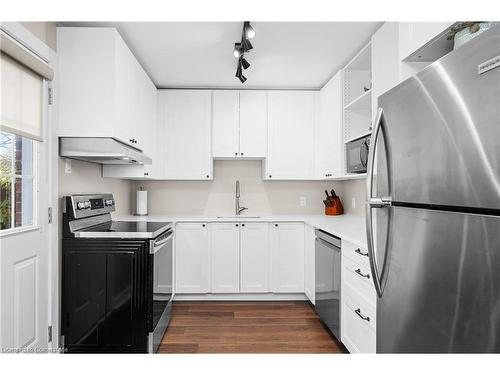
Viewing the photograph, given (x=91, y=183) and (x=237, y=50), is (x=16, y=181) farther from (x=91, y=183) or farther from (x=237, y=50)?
(x=237, y=50)

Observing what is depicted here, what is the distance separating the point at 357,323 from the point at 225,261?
64.6 inches

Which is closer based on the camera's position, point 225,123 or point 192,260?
point 192,260

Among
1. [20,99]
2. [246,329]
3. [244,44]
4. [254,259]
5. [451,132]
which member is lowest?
[246,329]

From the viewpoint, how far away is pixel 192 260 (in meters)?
3.38

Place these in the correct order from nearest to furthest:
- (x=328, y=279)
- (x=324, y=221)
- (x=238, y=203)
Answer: (x=328, y=279), (x=324, y=221), (x=238, y=203)

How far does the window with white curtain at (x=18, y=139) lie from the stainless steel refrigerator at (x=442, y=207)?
1.76 meters

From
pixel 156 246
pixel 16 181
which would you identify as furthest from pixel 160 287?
pixel 16 181

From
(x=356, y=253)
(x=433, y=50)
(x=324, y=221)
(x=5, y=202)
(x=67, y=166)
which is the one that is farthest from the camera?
(x=324, y=221)

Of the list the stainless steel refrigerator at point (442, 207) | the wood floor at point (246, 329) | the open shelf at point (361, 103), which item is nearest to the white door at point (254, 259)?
the wood floor at point (246, 329)

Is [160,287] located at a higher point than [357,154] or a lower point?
lower

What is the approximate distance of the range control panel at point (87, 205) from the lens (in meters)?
2.18

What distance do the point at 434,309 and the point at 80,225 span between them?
2.18 meters

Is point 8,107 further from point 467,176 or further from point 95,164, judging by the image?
point 467,176

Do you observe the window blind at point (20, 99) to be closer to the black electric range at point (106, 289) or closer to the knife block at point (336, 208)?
the black electric range at point (106, 289)
